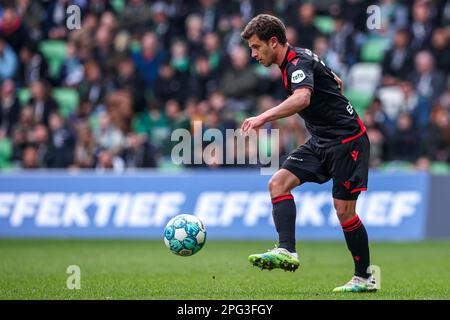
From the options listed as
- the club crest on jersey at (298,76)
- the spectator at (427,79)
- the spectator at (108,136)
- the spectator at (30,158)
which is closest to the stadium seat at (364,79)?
the spectator at (427,79)

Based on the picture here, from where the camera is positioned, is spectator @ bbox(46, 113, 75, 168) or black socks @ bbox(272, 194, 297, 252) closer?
black socks @ bbox(272, 194, 297, 252)

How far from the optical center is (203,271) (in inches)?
448

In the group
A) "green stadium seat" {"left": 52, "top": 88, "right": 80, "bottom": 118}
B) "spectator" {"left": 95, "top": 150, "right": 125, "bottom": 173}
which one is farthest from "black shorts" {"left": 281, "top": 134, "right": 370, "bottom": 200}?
"green stadium seat" {"left": 52, "top": 88, "right": 80, "bottom": 118}

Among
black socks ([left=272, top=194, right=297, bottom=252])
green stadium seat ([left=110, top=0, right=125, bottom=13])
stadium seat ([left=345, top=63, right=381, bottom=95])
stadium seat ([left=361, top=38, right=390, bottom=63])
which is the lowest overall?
black socks ([left=272, top=194, right=297, bottom=252])

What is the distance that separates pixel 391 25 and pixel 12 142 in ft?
27.9

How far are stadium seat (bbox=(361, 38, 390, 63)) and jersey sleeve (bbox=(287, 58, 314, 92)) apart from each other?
39.2ft

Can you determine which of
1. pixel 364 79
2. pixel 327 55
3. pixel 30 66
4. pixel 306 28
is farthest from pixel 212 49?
pixel 30 66

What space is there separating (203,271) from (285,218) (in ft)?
8.91

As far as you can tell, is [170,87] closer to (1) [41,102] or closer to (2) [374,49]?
(1) [41,102]

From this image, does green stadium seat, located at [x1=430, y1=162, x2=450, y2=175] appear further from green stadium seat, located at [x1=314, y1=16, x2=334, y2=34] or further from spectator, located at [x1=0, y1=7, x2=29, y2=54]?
spectator, located at [x1=0, y1=7, x2=29, y2=54]

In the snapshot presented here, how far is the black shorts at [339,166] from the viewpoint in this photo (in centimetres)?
884

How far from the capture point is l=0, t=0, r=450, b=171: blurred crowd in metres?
18.6

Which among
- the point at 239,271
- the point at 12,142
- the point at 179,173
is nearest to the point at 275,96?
the point at 179,173

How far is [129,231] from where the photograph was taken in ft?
57.8
